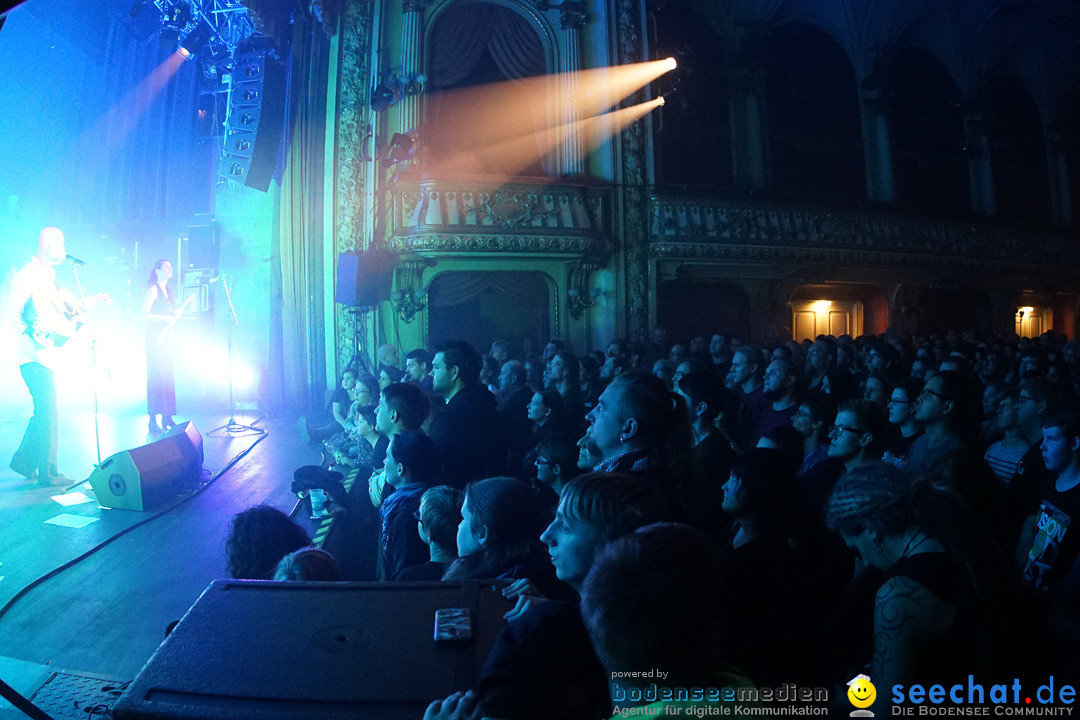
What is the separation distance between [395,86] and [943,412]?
9977mm

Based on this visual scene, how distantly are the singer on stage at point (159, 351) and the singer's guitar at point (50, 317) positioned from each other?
2.98m

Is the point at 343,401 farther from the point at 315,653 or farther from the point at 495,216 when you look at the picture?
the point at 315,653

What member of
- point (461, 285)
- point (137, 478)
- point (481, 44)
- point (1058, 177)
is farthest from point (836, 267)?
point (137, 478)

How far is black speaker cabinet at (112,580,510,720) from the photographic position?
45.3 inches

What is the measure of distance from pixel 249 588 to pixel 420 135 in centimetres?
1017

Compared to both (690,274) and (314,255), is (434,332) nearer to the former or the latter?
(314,255)

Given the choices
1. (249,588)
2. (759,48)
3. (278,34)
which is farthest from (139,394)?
(759,48)

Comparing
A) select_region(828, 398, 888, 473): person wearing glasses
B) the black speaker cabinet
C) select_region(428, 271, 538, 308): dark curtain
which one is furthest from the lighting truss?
the black speaker cabinet

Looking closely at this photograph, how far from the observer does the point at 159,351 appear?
9477 mm

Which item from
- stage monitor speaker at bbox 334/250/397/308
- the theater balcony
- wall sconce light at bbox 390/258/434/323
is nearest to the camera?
stage monitor speaker at bbox 334/250/397/308

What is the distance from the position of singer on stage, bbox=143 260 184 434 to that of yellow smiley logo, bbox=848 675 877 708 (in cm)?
981

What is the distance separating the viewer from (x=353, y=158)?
11070 millimetres

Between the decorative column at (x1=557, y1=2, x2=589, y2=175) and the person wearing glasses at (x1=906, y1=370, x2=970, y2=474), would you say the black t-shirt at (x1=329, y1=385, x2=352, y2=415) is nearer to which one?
the person wearing glasses at (x1=906, y1=370, x2=970, y2=474)

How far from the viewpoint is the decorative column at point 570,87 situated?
11.6m
